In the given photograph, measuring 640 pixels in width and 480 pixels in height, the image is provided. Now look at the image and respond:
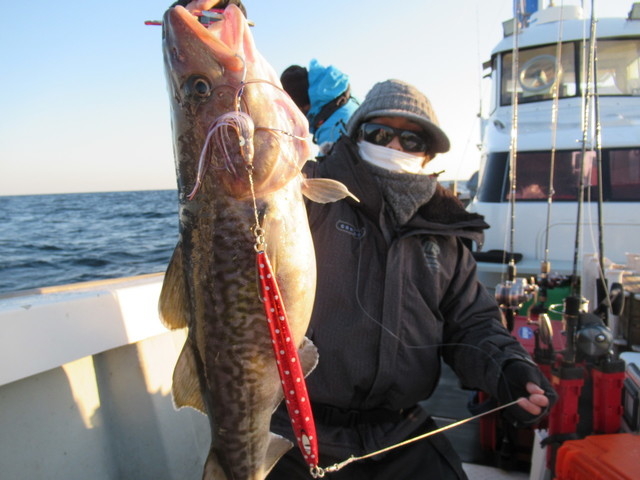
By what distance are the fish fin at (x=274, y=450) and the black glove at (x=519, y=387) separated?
0.97m

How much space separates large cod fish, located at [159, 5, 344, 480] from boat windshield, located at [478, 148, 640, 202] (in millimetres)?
6532

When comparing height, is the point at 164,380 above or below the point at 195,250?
below

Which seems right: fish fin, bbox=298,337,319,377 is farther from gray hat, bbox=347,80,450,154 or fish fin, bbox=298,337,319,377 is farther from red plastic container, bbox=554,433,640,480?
red plastic container, bbox=554,433,640,480

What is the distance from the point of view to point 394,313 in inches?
83.7

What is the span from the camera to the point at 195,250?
1.70 metres

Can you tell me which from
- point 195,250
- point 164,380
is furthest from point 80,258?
point 195,250

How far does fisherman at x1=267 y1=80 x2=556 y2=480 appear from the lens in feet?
6.83

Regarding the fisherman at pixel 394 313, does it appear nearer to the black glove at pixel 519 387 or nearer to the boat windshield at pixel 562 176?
the black glove at pixel 519 387

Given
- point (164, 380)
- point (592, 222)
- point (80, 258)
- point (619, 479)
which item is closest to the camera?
point (619, 479)

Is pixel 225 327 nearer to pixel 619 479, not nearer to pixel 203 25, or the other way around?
pixel 203 25

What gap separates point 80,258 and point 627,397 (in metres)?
14.3

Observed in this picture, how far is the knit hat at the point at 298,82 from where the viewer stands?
15.3 feet

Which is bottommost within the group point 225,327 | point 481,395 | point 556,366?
point 481,395

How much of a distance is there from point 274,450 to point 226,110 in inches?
50.8
